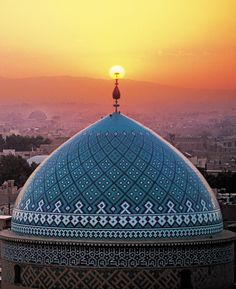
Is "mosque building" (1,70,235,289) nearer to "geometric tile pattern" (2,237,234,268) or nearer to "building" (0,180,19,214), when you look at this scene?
"geometric tile pattern" (2,237,234,268)

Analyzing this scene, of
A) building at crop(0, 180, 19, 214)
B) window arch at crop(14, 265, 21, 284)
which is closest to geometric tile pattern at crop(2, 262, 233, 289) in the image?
window arch at crop(14, 265, 21, 284)

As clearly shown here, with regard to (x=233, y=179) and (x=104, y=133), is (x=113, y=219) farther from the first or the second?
(x=233, y=179)

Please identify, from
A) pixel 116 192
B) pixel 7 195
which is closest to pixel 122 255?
pixel 116 192

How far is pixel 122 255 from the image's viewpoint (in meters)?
11.8

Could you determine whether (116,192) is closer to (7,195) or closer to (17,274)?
(17,274)

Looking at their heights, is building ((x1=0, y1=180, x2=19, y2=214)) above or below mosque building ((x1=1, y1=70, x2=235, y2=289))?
above

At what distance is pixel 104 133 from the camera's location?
12641 millimetres

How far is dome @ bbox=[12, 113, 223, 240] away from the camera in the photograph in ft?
38.9

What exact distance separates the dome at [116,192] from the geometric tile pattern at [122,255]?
0.12 metres

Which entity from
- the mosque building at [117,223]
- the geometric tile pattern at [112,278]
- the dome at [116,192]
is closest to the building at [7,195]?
the dome at [116,192]

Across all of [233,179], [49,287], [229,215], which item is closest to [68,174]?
[49,287]

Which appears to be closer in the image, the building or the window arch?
the window arch

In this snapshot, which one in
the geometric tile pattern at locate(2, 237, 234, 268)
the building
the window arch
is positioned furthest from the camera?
the building

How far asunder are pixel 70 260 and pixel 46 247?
0.30 metres
